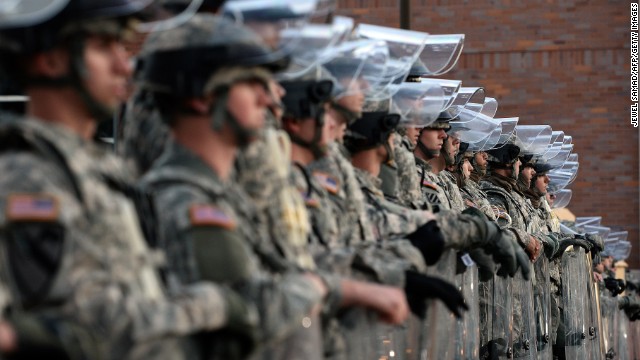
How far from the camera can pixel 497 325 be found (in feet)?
41.8

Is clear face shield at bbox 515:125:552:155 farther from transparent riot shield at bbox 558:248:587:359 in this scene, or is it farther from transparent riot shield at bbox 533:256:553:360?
transparent riot shield at bbox 533:256:553:360

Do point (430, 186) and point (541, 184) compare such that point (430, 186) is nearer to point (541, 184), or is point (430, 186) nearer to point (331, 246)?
point (331, 246)

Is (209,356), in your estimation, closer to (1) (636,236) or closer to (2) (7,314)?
(2) (7,314)

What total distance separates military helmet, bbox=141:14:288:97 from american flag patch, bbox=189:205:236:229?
37 cm

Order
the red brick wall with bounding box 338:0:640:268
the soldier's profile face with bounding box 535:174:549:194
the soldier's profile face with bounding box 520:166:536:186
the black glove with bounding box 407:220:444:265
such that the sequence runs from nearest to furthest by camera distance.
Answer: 1. the black glove with bounding box 407:220:444:265
2. the soldier's profile face with bounding box 520:166:536:186
3. the soldier's profile face with bounding box 535:174:549:194
4. the red brick wall with bounding box 338:0:640:268

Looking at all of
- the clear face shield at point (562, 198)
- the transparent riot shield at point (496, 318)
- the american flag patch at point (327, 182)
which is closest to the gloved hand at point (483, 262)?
the transparent riot shield at point (496, 318)

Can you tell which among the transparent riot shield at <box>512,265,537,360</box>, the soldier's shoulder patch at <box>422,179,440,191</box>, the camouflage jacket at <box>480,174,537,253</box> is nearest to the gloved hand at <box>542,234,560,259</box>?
the camouflage jacket at <box>480,174,537,253</box>

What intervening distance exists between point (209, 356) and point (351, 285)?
3.08 feet

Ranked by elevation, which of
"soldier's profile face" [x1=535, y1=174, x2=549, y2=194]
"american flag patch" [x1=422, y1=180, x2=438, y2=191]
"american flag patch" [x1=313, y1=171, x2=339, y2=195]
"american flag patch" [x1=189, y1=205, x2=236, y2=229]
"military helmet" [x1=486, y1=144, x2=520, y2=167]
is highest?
"military helmet" [x1=486, y1=144, x2=520, y2=167]

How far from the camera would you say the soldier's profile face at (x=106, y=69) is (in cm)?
436

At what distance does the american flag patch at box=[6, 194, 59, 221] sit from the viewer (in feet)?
12.9

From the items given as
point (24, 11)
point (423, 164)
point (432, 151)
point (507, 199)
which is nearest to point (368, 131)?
point (423, 164)

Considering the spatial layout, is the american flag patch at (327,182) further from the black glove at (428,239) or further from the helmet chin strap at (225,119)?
the helmet chin strap at (225,119)

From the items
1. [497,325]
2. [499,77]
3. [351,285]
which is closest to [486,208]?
[497,325]
